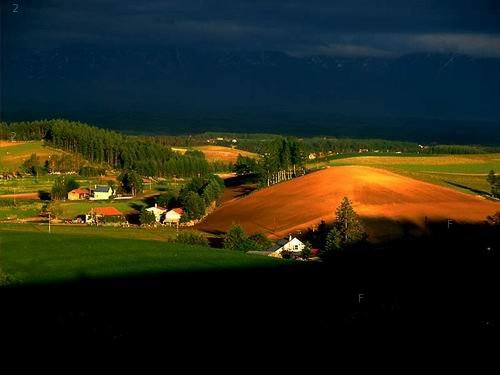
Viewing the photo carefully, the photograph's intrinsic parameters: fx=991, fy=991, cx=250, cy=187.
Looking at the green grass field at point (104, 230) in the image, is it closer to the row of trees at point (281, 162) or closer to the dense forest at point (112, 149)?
the row of trees at point (281, 162)

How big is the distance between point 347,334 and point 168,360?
551cm

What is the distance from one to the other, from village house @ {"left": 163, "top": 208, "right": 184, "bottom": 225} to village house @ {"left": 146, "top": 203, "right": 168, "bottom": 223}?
548mm

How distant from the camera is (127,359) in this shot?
2433 centimetres

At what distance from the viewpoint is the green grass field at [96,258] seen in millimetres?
37062

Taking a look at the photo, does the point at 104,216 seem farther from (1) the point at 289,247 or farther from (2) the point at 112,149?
(2) the point at 112,149

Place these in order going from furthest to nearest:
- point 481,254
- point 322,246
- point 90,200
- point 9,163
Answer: point 9,163 < point 90,200 < point 322,246 < point 481,254

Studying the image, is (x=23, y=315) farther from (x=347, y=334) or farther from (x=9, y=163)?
(x=9, y=163)

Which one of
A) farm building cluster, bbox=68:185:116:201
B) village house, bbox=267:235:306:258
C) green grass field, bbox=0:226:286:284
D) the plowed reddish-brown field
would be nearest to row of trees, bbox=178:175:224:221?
the plowed reddish-brown field

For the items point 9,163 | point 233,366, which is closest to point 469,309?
point 233,366

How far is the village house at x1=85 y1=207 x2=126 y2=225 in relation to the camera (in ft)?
235

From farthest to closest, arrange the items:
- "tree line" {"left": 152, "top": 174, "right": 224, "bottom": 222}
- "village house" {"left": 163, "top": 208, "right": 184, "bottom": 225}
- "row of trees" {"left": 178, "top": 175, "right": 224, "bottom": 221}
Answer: "tree line" {"left": 152, "top": 174, "right": 224, "bottom": 222} → "row of trees" {"left": 178, "top": 175, "right": 224, "bottom": 221} → "village house" {"left": 163, "top": 208, "right": 184, "bottom": 225}

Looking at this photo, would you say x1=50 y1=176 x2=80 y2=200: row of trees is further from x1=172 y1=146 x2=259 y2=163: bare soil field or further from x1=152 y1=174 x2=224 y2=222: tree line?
x1=172 y1=146 x2=259 y2=163: bare soil field

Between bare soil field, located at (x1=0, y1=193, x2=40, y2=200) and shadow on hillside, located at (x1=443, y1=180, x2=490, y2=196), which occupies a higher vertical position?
shadow on hillside, located at (x1=443, y1=180, x2=490, y2=196)

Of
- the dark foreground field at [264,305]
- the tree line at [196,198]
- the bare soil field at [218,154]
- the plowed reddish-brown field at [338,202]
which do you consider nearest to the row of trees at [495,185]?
the plowed reddish-brown field at [338,202]
